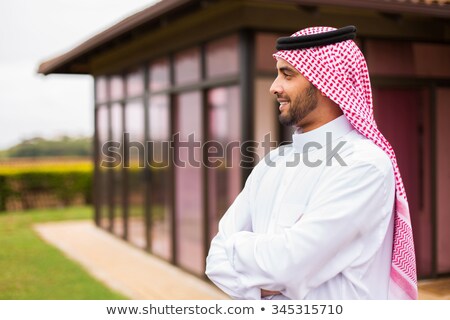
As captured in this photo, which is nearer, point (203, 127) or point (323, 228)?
point (323, 228)

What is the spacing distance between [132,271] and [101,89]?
398 centimetres

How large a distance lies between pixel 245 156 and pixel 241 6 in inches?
51.9

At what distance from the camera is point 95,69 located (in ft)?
32.3

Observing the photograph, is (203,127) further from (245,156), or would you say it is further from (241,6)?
(241,6)

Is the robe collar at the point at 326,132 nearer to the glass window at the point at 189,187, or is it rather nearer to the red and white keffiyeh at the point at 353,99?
the red and white keffiyeh at the point at 353,99

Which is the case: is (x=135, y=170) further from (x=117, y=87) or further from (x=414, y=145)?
(x=414, y=145)

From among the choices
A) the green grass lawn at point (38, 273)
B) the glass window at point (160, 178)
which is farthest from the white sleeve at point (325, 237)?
the glass window at point (160, 178)

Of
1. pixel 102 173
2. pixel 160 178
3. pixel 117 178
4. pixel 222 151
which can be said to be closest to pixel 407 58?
pixel 222 151

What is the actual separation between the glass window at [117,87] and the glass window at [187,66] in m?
2.22

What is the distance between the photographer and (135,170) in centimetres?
852

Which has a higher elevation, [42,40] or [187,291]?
[42,40]

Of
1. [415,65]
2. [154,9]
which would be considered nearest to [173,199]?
[154,9]

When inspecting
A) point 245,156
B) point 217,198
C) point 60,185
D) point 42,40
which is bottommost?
point 60,185

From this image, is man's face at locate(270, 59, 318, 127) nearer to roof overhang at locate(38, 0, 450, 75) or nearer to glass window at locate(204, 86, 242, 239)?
roof overhang at locate(38, 0, 450, 75)
